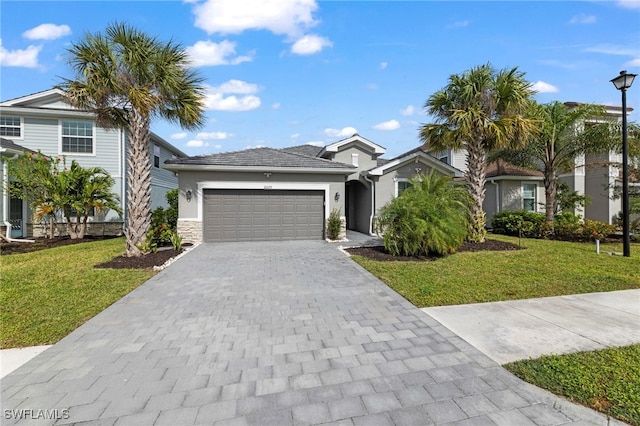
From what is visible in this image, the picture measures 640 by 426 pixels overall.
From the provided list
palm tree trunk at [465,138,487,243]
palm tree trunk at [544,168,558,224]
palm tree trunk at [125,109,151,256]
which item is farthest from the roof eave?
palm tree trunk at [544,168,558,224]

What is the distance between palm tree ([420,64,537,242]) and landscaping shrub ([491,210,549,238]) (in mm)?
3969

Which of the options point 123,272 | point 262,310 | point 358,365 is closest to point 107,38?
point 123,272

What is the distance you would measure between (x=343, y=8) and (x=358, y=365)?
9805mm

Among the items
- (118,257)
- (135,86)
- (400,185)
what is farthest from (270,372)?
(400,185)

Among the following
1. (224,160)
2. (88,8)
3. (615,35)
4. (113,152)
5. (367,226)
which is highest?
(88,8)

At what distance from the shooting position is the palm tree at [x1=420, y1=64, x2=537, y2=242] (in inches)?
416

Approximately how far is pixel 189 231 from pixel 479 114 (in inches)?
464

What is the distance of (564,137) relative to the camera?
13664 millimetres

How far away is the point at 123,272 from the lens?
7.29m

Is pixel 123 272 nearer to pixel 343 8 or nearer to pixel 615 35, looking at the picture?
pixel 343 8

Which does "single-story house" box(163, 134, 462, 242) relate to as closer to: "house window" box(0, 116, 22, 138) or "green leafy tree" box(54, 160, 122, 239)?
"green leafy tree" box(54, 160, 122, 239)

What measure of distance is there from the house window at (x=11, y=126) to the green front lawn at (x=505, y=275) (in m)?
18.0

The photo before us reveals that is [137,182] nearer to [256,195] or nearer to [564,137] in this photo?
[256,195]

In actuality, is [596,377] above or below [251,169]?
below
